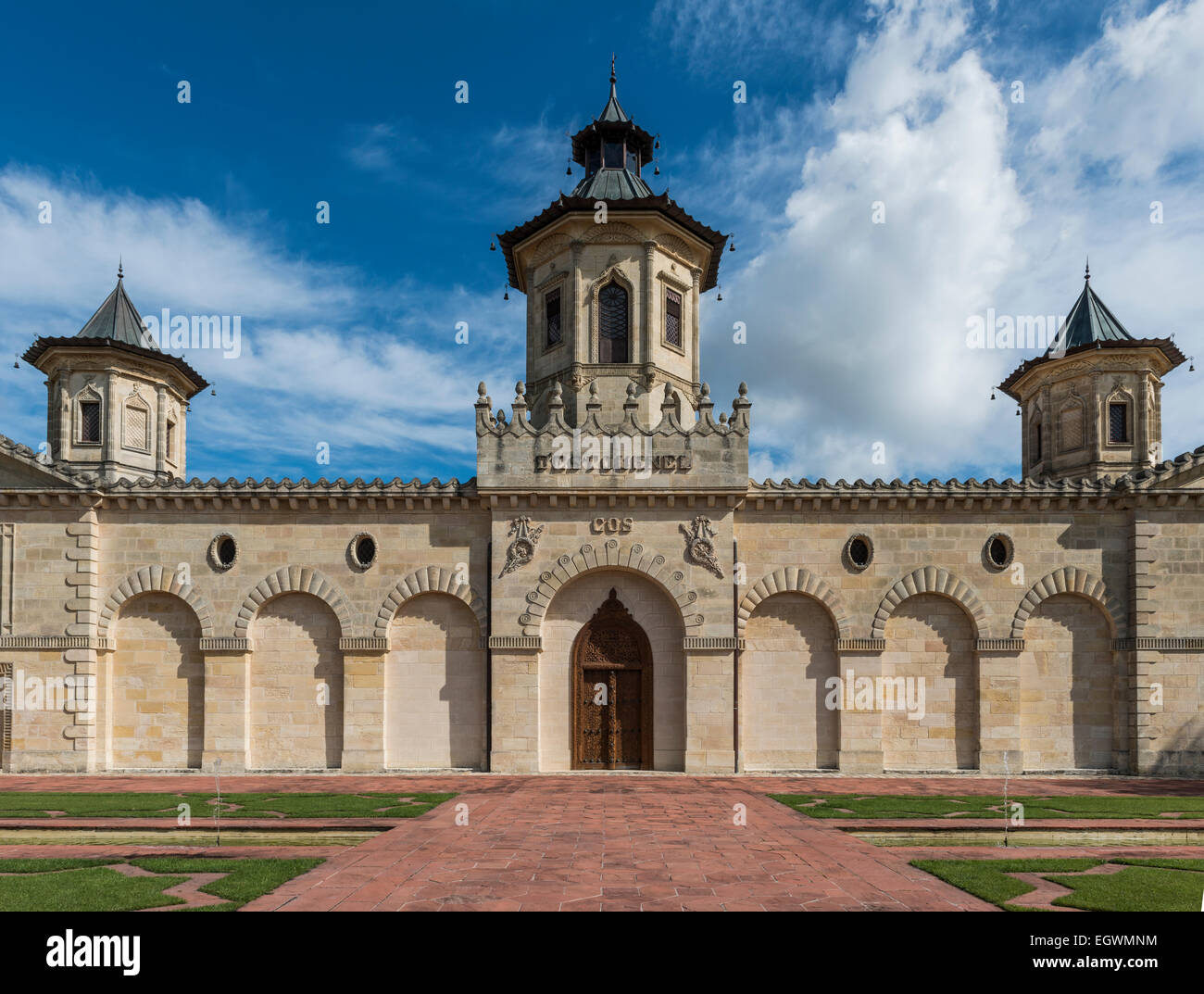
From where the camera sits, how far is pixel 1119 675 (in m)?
23.3

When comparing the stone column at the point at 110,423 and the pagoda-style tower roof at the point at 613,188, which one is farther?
the stone column at the point at 110,423

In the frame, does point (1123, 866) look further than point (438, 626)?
No

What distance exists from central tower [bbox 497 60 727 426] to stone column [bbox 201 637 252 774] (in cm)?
1069

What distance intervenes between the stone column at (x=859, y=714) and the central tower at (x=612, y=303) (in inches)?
324

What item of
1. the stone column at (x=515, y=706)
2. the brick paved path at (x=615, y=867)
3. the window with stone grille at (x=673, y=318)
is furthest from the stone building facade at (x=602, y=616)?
the brick paved path at (x=615, y=867)

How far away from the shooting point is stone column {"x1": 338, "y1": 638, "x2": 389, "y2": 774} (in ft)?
75.4

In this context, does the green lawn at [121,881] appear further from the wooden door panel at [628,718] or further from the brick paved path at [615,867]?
the wooden door panel at [628,718]

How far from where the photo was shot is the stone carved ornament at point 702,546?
22984 millimetres

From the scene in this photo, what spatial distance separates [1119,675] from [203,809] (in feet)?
73.3

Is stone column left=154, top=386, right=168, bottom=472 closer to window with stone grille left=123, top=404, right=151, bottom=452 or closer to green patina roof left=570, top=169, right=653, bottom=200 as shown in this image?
window with stone grille left=123, top=404, right=151, bottom=452

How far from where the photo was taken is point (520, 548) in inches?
909
